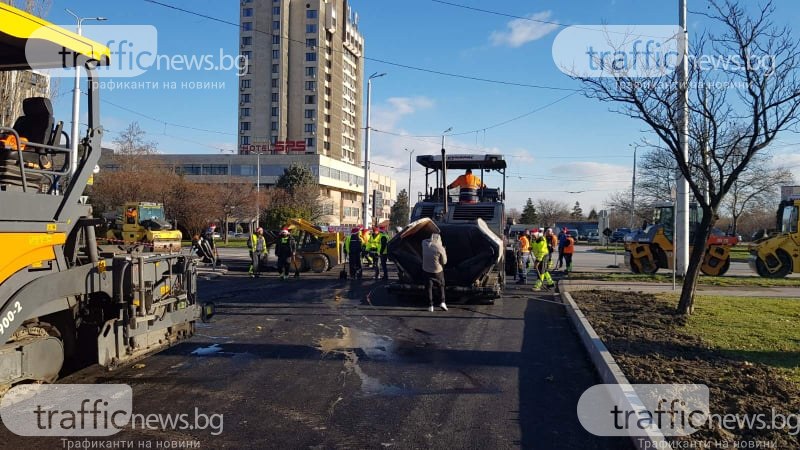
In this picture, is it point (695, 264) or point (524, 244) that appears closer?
point (695, 264)

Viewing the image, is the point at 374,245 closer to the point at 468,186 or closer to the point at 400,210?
the point at 468,186

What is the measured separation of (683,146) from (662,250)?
8422 millimetres

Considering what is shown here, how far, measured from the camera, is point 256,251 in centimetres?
1877

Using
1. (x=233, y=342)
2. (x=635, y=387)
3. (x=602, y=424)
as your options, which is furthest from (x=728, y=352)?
(x=233, y=342)

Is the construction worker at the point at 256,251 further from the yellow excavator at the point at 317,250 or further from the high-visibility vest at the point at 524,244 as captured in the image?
the high-visibility vest at the point at 524,244

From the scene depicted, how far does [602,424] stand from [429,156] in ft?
36.1

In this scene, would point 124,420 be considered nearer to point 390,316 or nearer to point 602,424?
point 602,424

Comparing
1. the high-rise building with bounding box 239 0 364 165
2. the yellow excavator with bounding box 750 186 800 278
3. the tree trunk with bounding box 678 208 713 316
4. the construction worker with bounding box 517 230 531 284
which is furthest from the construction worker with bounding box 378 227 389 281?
the high-rise building with bounding box 239 0 364 165

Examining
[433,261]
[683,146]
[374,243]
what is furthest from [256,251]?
[683,146]

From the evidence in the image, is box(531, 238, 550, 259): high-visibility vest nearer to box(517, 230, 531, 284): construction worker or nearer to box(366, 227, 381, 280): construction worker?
box(517, 230, 531, 284): construction worker

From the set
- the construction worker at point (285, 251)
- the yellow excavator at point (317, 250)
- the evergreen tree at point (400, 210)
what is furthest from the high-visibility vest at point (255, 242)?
the evergreen tree at point (400, 210)

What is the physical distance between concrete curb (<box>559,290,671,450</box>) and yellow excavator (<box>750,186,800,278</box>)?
11.3 meters

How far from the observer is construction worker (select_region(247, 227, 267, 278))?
1838 cm

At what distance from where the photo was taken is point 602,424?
513 centimetres
